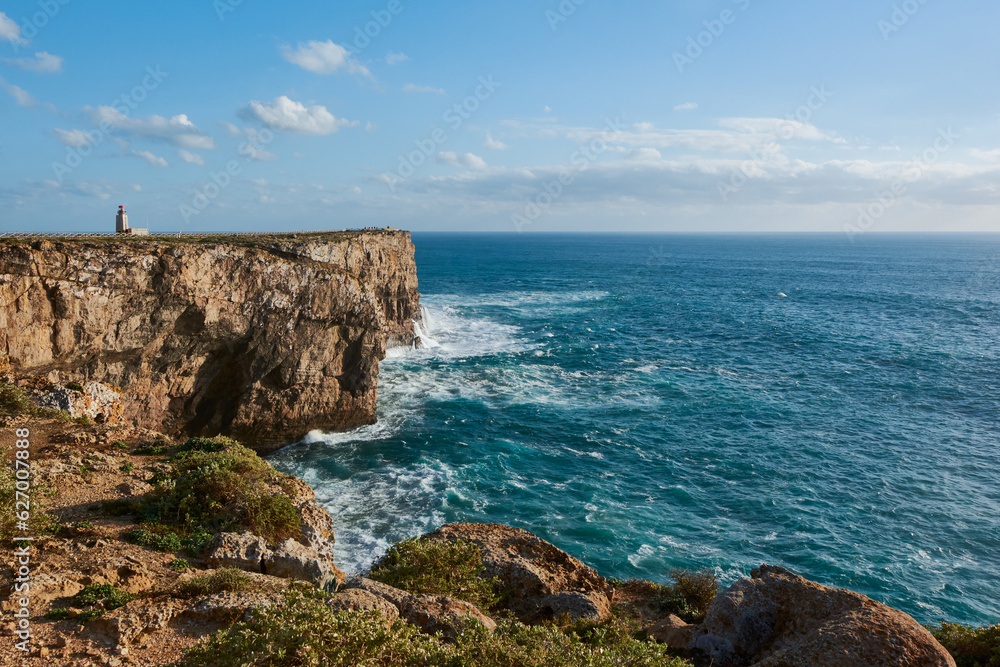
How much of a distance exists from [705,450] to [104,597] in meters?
31.0

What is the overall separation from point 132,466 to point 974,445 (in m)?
45.1

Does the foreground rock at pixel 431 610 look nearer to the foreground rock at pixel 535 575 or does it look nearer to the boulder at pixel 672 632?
the foreground rock at pixel 535 575

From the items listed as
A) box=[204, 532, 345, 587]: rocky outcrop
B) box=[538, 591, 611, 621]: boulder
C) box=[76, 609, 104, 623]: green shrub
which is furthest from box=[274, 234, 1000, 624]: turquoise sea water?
box=[76, 609, 104, 623]: green shrub

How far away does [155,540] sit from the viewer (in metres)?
14.1

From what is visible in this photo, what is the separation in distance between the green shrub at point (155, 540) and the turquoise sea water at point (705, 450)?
9170mm

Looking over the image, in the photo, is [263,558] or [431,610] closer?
[431,610]

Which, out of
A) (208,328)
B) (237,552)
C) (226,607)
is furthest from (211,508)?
(208,328)

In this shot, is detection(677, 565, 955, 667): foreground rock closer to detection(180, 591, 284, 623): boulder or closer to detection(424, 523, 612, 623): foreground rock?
detection(424, 523, 612, 623): foreground rock

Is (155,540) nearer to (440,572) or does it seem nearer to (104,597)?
(104,597)

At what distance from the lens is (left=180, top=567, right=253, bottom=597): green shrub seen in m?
11.9

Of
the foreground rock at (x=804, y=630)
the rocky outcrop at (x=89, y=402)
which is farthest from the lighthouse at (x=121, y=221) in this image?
the foreground rock at (x=804, y=630)

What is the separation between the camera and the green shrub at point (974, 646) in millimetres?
12133

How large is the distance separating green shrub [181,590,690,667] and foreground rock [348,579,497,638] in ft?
5.61

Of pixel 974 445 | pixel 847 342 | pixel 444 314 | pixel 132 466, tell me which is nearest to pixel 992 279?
pixel 847 342
